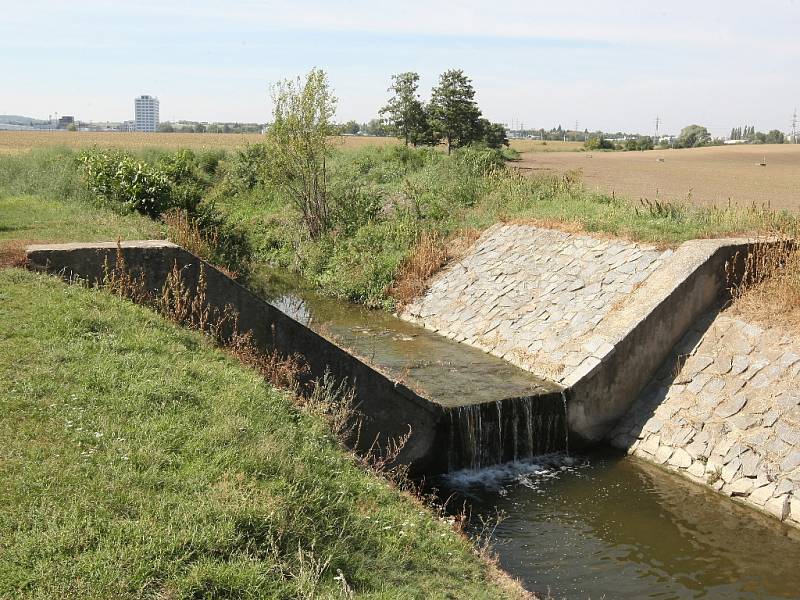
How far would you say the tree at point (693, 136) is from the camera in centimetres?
10488

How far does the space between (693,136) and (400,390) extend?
11269 cm

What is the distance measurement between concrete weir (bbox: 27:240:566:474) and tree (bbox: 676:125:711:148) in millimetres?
99481

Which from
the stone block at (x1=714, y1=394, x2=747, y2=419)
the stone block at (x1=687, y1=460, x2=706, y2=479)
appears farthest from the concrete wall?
the stone block at (x1=714, y1=394, x2=747, y2=419)

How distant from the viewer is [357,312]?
19969 mm

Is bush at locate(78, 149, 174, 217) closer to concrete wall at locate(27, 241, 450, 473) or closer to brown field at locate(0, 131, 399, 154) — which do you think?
concrete wall at locate(27, 241, 450, 473)

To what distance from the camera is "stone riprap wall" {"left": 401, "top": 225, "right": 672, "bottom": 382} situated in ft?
47.1

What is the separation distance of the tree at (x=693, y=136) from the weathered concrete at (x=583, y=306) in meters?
93.4

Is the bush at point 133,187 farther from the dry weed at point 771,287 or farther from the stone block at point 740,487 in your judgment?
the stone block at point 740,487

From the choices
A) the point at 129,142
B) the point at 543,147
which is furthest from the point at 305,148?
the point at 543,147

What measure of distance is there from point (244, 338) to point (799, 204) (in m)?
18.6

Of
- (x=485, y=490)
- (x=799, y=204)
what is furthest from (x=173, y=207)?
(x=799, y=204)

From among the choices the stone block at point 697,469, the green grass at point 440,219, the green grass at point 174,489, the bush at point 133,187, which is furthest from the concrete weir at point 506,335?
the bush at point 133,187

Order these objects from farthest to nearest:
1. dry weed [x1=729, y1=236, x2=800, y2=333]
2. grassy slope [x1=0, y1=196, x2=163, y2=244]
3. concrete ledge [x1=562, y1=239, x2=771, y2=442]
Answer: concrete ledge [x1=562, y1=239, x2=771, y2=442] → dry weed [x1=729, y1=236, x2=800, y2=333] → grassy slope [x1=0, y1=196, x2=163, y2=244]

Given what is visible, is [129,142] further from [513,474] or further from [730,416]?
[730,416]
